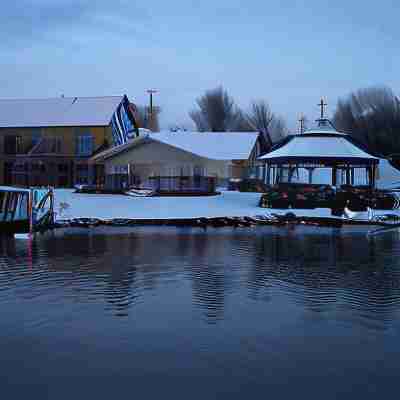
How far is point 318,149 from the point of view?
31734 mm

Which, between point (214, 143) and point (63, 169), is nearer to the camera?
point (214, 143)

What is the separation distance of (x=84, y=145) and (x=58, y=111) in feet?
12.8

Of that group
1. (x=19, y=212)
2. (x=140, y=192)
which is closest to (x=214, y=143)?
Result: (x=140, y=192)

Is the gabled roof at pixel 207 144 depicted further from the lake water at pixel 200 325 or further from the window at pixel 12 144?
the lake water at pixel 200 325

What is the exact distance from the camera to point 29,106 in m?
45.9

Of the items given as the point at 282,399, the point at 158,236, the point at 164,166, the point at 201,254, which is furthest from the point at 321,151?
the point at 282,399

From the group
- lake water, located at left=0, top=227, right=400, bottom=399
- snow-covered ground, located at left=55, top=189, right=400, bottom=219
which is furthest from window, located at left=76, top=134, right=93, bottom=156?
lake water, located at left=0, top=227, right=400, bottom=399

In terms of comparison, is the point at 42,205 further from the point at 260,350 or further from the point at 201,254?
the point at 260,350

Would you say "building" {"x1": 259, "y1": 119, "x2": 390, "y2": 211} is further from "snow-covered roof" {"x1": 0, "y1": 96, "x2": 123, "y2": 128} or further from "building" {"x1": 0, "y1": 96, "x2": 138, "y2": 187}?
"snow-covered roof" {"x1": 0, "y1": 96, "x2": 123, "y2": 128}

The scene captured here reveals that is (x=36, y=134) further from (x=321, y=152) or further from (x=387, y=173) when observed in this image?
(x=387, y=173)

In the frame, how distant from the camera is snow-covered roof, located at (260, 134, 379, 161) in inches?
1219

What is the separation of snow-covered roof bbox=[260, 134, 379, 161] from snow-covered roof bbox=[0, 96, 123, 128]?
15166mm

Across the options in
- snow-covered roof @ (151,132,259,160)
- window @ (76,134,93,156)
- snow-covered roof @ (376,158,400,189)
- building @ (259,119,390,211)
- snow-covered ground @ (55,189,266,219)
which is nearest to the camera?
snow-covered ground @ (55,189,266,219)

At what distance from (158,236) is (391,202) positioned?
13.9m
